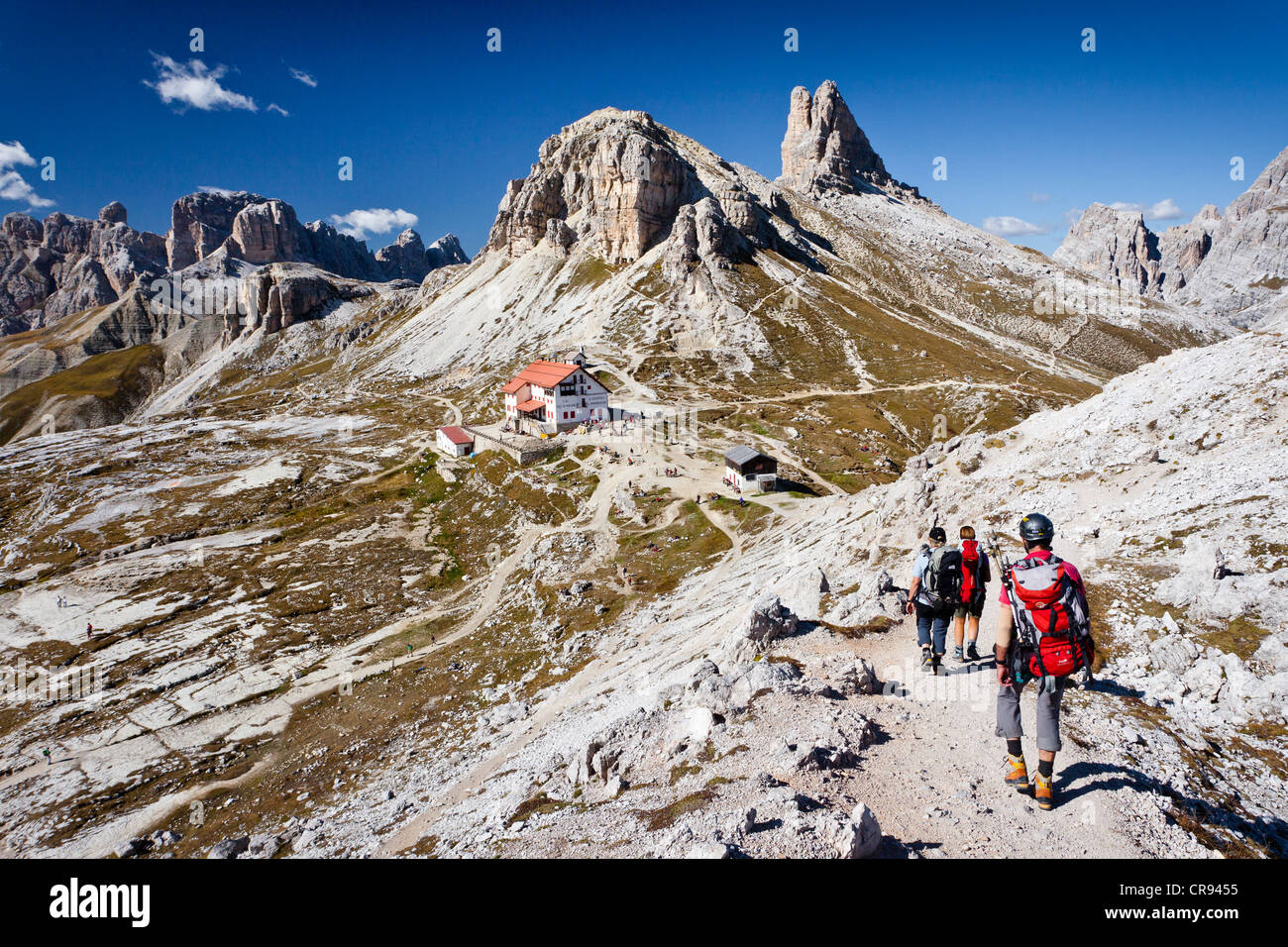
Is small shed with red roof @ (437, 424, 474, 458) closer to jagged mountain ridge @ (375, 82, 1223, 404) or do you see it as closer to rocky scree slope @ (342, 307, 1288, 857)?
jagged mountain ridge @ (375, 82, 1223, 404)

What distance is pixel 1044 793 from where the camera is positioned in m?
9.60

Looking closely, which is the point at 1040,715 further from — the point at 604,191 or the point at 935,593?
the point at 604,191

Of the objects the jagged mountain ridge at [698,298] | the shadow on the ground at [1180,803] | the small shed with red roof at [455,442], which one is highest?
the jagged mountain ridge at [698,298]

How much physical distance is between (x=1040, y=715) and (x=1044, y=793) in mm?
1270

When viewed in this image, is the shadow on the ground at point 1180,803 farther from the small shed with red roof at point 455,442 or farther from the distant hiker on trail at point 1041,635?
the small shed with red roof at point 455,442

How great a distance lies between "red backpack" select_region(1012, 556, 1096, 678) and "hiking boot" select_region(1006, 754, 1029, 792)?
182cm

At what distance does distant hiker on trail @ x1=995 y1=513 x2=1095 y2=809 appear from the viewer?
30.7 feet

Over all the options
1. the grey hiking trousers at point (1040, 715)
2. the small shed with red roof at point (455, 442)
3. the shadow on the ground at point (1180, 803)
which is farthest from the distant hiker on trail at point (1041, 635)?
the small shed with red roof at point (455, 442)

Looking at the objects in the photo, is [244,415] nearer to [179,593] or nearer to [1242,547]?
[179,593]

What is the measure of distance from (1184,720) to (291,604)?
192 feet

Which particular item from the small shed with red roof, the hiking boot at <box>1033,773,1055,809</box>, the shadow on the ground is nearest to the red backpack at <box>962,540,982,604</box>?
the shadow on the ground

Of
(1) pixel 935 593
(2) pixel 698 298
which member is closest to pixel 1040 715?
(1) pixel 935 593

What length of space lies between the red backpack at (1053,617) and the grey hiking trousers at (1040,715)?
401mm

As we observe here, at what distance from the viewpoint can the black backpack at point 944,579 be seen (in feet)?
47.2
